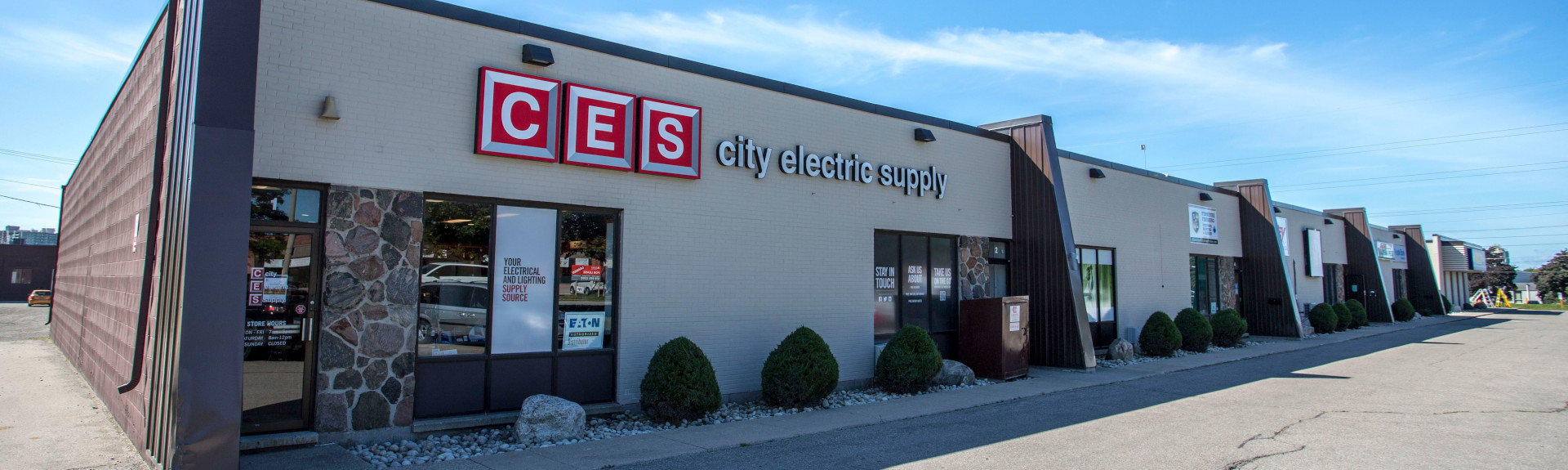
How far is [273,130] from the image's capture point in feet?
25.4

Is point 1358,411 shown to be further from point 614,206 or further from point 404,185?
point 404,185

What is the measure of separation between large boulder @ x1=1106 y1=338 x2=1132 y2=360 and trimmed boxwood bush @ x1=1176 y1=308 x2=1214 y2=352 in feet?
7.25

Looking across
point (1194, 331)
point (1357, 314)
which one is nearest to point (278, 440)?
point (1194, 331)

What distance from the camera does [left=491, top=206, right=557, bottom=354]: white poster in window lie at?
29.9ft

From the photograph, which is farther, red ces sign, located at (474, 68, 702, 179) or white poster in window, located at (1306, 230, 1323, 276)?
white poster in window, located at (1306, 230, 1323, 276)

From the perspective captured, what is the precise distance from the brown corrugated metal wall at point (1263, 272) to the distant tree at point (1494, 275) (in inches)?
1769

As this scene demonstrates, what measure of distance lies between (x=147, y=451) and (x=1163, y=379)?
13.6 m

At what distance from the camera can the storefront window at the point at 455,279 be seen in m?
8.70

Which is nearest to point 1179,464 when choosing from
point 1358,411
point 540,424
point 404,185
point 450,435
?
point 1358,411

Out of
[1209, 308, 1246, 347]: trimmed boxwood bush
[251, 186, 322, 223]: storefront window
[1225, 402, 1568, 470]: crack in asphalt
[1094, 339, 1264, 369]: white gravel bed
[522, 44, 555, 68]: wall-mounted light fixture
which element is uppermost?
[522, 44, 555, 68]: wall-mounted light fixture

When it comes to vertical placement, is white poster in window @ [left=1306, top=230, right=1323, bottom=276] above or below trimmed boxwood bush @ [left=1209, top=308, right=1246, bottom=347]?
above

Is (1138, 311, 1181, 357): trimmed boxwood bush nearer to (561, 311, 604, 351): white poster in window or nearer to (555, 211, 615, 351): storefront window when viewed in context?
(555, 211, 615, 351): storefront window

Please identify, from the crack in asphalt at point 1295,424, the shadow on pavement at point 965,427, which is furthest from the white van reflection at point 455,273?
the crack in asphalt at point 1295,424

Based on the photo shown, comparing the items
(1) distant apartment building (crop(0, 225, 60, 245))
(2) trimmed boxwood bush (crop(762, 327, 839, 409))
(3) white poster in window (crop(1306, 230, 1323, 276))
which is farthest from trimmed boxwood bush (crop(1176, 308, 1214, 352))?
(1) distant apartment building (crop(0, 225, 60, 245))
